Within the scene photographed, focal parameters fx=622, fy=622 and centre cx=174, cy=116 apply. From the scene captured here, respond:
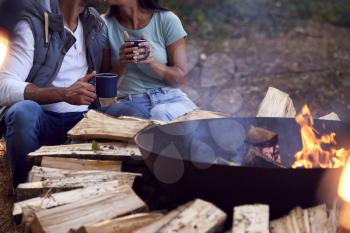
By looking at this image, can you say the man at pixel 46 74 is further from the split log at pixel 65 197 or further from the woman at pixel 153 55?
the split log at pixel 65 197

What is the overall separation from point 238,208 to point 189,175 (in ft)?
0.82

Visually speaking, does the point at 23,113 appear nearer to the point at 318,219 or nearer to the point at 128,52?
the point at 128,52

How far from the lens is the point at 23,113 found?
3.47 m

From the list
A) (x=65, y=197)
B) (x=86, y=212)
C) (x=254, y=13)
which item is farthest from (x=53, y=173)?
(x=254, y=13)

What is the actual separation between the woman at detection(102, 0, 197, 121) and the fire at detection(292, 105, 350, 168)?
3.38 ft

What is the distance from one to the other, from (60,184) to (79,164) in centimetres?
27

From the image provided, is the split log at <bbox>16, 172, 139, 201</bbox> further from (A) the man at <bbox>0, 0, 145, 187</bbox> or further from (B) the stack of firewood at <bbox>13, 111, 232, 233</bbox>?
(A) the man at <bbox>0, 0, 145, 187</bbox>

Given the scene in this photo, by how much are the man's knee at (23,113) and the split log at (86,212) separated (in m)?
0.92

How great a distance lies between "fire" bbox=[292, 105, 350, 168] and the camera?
3.07 metres

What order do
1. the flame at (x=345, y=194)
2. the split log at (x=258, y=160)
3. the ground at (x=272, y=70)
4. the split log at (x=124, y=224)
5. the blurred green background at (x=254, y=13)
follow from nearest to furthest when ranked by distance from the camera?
the split log at (x=124, y=224), the flame at (x=345, y=194), the split log at (x=258, y=160), the ground at (x=272, y=70), the blurred green background at (x=254, y=13)

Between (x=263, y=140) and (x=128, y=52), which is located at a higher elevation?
(x=128, y=52)

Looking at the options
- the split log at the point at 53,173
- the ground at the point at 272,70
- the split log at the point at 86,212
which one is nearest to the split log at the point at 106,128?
the split log at the point at 53,173

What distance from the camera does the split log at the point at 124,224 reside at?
7.86 feet

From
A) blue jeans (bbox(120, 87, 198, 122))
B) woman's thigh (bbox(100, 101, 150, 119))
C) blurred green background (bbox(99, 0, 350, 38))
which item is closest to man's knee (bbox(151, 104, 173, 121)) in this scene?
blue jeans (bbox(120, 87, 198, 122))
